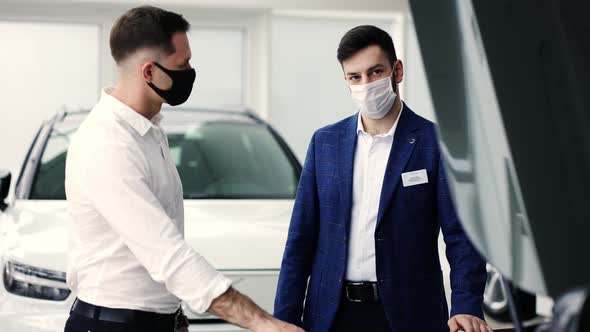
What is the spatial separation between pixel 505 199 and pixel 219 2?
9114mm

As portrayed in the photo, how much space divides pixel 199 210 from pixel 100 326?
2171mm

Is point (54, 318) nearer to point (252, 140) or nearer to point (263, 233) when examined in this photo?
point (263, 233)

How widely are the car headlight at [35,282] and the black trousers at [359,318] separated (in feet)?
4.22

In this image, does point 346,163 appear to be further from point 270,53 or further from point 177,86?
point 270,53

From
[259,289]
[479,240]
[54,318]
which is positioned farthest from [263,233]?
[479,240]

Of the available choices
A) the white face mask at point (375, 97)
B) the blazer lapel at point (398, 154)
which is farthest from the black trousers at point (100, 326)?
the white face mask at point (375, 97)

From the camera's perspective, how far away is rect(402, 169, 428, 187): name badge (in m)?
2.52

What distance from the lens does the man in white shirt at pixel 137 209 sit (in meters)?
1.83

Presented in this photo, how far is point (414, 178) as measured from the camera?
2.52m

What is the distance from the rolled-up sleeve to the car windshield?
2.53m

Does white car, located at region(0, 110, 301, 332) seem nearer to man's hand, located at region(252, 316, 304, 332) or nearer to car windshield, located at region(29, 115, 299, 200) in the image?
car windshield, located at region(29, 115, 299, 200)

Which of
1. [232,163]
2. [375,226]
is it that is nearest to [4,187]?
[232,163]

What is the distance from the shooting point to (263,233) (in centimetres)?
381

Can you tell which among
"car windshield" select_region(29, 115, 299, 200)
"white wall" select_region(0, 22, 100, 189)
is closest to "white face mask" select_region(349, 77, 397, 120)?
"car windshield" select_region(29, 115, 299, 200)
